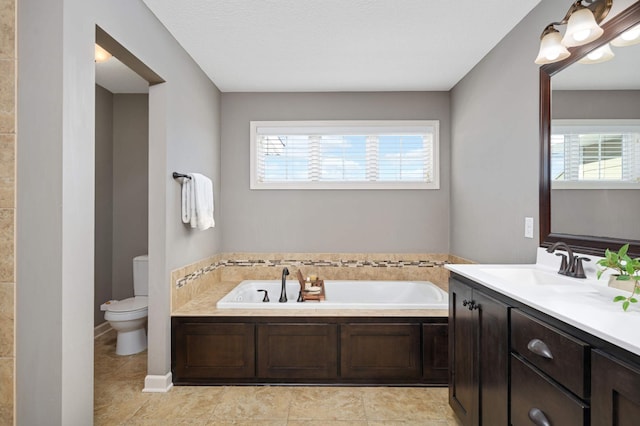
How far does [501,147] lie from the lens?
2.64 m

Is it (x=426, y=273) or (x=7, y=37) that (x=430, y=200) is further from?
(x=7, y=37)

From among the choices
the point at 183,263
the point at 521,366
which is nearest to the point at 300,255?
the point at 183,263

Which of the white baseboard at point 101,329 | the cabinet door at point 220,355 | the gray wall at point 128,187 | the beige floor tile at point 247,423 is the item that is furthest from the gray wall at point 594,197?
the white baseboard at point 101,329

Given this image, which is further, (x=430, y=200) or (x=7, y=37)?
(x=430, y=200)

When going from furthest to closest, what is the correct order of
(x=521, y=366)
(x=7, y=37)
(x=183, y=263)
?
(x=183, y=263) → (x=7, y=37) → (x=521, y=366)

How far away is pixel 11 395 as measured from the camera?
155cm

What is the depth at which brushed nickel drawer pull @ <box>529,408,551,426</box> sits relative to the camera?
1269 millimetres

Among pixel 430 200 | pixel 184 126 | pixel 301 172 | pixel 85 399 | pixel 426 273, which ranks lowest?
pixel 85 399

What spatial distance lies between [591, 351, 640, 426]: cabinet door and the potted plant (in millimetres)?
280

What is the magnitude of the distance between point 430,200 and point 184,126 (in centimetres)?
243

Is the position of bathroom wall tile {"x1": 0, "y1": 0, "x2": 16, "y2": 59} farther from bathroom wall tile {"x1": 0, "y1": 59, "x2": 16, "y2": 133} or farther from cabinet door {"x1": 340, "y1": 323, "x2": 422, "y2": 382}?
cabinet door {"x1": 340, "y1": 323, "x2": 422, "y2": 382}

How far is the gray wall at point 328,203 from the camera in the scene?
3.79 metres

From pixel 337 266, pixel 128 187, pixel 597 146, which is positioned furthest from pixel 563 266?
pixel 128 187

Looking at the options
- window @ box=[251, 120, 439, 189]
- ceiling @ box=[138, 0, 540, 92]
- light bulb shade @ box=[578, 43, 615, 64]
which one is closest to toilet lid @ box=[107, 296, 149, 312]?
window @ box=[251, 120, 439, 189]
